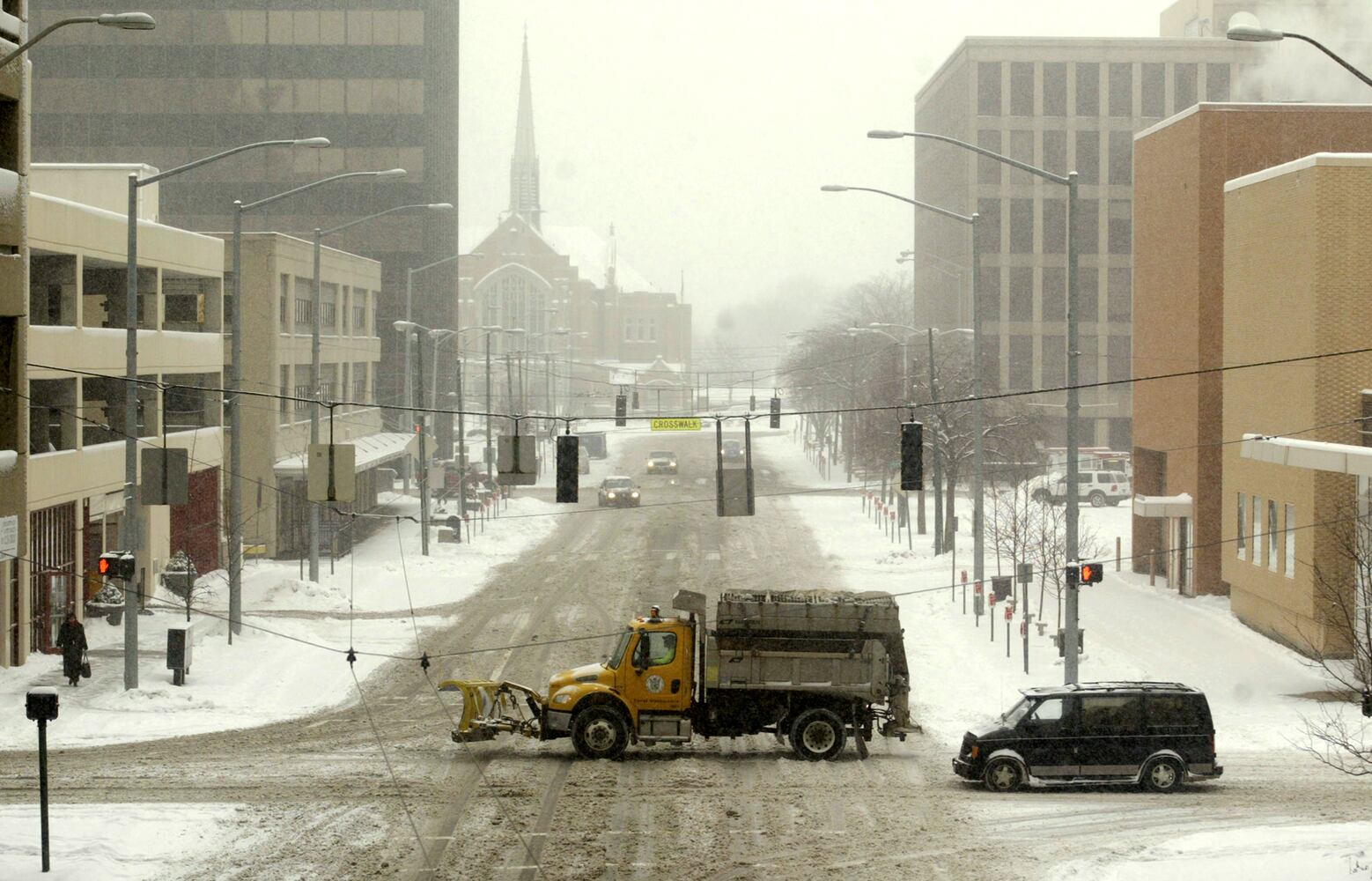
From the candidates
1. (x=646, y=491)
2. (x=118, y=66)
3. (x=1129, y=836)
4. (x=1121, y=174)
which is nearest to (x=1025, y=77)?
(x=1121, y=174)

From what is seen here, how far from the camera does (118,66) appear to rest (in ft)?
309

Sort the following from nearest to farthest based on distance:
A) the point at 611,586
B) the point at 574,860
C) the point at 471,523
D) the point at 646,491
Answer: the point at 574,860
the point at 611,586
the point at 471,523
the point at 646,491

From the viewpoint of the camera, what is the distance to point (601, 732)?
76.1 ft

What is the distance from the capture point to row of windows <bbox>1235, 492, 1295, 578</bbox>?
105 feet

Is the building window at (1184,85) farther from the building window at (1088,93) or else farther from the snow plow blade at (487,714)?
the snow plow blade at (487,714)

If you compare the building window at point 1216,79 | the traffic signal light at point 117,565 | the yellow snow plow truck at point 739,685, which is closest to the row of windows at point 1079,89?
the building window at point 1216,79

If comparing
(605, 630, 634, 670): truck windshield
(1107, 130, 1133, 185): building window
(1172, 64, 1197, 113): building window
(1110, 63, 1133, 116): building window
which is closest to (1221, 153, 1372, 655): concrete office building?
(605, 630, 634, 670): truck windshield

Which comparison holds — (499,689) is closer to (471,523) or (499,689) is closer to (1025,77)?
(471,523)

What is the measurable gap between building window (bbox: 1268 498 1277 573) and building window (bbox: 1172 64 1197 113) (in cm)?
7537

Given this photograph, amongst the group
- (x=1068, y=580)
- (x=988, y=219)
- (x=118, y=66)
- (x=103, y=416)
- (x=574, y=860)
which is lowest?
(x=574, y=860)

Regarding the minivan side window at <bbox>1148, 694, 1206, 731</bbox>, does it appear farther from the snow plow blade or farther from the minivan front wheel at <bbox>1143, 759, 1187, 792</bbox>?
the snow plow blade

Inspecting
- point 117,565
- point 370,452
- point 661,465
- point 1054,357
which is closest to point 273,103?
point 661,465

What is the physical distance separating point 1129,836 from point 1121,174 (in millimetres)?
88940

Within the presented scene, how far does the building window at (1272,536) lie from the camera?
33.0 m
